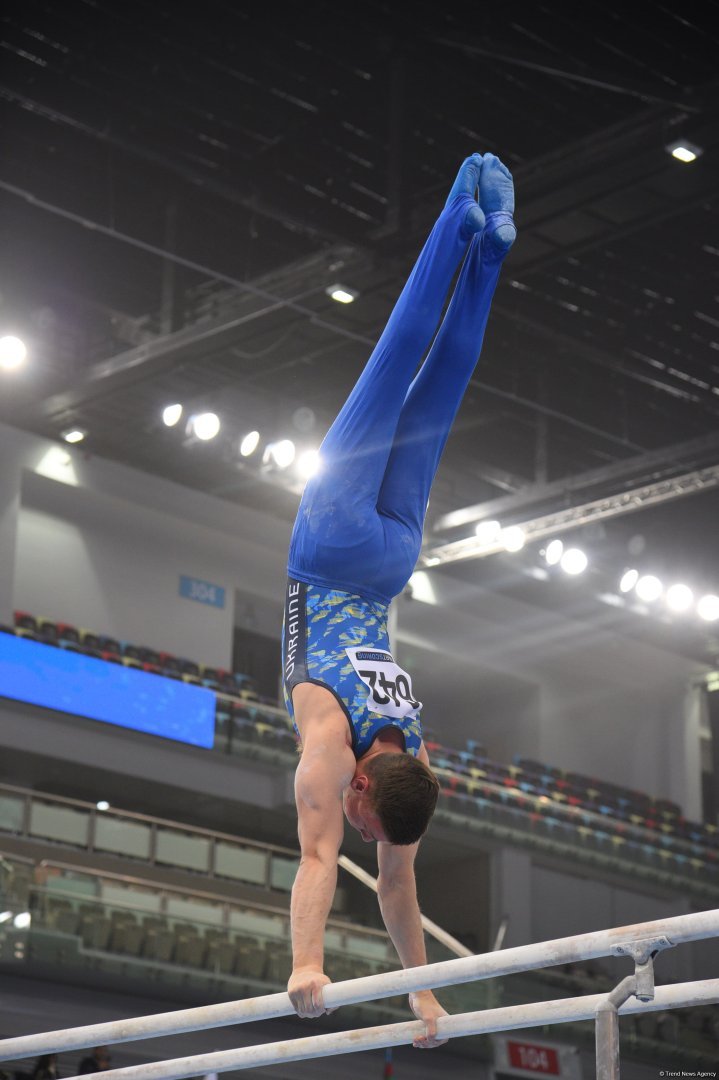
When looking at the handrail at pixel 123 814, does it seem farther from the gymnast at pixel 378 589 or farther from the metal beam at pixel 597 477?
the gymnast at pixel 378 589

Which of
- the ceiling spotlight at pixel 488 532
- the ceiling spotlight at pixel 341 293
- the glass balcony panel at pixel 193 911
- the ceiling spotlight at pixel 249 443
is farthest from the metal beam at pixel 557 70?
the glass balcony panel at pixel 193 911

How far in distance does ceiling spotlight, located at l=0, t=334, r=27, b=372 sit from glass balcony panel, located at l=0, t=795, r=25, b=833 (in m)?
4.15

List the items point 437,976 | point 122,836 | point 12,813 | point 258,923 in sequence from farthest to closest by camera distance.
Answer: point 122,836 < point 12,813 < point 258,923 < point 437,976

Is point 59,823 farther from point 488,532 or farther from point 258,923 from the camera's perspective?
point 488,532

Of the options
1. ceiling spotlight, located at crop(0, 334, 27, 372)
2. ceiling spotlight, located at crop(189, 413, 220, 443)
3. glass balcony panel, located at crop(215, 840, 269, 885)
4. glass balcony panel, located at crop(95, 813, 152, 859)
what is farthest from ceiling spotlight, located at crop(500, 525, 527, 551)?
ceiling spotlight, located at crop(0, 334, 27, 372)

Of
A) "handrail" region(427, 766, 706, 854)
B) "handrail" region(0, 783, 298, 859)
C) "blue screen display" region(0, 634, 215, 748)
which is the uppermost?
"blue screen display" region(0, 634, 215, 748)

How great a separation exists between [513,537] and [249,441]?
349cm

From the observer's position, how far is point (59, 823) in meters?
13.2

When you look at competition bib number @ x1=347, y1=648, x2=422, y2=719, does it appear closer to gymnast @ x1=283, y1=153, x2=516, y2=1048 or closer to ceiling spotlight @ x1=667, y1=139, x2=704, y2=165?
gymnast @ x1=283, y1=153, x2=516, y2=1048

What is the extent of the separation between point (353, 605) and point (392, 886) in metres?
0.76

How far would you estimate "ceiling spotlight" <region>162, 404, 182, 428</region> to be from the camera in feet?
47.9

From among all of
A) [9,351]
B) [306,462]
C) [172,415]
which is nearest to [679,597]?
[306,462]

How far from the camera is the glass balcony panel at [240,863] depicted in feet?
45.9

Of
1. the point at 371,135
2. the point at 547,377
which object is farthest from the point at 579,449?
the point at 371,135
